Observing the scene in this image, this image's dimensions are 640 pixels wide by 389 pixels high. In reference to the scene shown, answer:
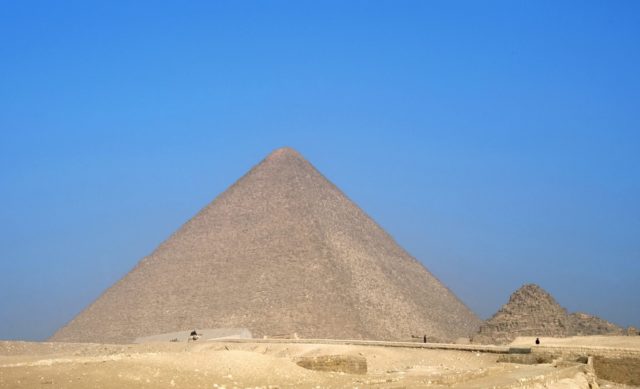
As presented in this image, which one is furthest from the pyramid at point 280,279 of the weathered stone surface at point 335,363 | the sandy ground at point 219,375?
the sandy ground at point 219,375

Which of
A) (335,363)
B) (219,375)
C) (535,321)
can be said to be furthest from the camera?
(535,321)

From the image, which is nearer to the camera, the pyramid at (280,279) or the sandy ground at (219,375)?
the sandy ground at (219,375)

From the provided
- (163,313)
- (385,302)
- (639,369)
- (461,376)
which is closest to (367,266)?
(385,302)

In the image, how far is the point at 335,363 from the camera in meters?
16.5

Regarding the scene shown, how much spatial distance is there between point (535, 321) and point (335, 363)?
21026 mm

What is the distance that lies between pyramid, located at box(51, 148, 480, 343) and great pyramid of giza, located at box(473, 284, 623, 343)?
4188mm

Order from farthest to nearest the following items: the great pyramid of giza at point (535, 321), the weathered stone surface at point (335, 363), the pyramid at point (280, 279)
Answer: the pyramid at point (280, 279) → the great pyramid of giza at point (535, 321) → the weathered stone surface at point (335, 363)

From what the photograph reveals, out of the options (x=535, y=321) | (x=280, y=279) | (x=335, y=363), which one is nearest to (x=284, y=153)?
(x=280, y=279)

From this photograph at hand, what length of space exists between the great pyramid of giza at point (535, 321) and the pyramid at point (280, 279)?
13.7ft

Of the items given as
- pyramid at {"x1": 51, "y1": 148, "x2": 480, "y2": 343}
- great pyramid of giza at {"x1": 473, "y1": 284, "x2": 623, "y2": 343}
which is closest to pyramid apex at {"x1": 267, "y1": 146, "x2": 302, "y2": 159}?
pyramid at {"x1": 51, "y1": 148, "x2": 480, "y2": 343}

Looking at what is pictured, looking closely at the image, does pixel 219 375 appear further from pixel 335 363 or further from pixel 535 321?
pixel 535 321

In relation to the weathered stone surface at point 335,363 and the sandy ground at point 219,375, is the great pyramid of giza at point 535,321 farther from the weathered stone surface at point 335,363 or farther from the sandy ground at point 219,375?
the weathered stone surface at point 335,363

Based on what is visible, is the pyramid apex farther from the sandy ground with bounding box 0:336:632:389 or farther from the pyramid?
the sandy ground with bounding box 0:336:632:389

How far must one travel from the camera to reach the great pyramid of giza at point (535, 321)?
35.2m
